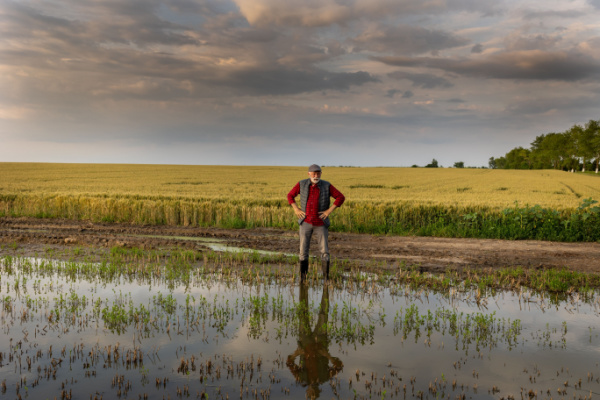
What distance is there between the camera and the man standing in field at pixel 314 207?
33.6 ft

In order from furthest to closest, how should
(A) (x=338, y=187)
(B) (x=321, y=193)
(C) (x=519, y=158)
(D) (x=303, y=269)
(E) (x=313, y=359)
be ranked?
(C) (x=519, y=158) < (A) (x=338, y=187) < (D) (x=303, y=269) < (B) (x=321, y=193) < (E) (x=313, y=359)

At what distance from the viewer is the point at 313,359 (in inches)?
250

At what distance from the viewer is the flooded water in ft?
18.4

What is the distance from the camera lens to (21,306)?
8.55 m

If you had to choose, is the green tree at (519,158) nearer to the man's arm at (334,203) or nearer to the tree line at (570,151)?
the tree line at (570,151)

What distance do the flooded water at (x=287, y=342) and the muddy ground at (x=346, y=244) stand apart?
397cm

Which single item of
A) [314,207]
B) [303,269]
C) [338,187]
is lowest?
[303,269]

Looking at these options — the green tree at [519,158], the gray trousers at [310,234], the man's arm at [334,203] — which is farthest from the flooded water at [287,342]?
the green tree at [519,158]

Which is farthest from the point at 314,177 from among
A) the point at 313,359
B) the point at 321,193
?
the point at 313,359

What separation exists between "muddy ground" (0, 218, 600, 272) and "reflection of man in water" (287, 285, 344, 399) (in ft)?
18.5

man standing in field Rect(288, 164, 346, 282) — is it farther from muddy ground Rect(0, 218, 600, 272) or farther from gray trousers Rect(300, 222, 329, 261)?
muddy ground Rect(0, 218, 600, 272)

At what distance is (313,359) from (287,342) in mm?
704

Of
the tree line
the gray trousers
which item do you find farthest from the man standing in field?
the tree line

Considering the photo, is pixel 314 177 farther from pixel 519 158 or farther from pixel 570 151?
pixel 519 158
